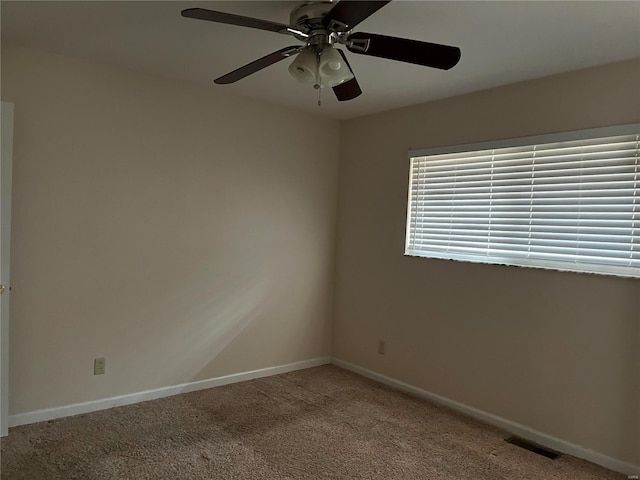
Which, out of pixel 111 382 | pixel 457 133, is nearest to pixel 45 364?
pixel 111 382

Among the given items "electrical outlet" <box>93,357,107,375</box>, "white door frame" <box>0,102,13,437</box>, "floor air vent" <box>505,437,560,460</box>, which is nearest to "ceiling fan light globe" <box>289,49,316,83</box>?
"white door frame" <box>0,102,13,437</box>

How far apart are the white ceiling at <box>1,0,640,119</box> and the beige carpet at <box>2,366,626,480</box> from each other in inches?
91.8

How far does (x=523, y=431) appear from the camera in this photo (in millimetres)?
3076

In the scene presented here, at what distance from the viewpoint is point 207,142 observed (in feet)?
11.9

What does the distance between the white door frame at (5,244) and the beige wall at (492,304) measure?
8.74 feet

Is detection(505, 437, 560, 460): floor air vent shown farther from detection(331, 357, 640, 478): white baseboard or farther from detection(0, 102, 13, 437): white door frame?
detection(0, 102, 13, 437): white door frame

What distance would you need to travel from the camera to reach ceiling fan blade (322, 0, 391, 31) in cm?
159

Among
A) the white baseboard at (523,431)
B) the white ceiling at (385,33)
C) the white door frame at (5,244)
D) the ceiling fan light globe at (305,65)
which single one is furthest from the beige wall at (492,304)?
the white door frame at (5,244)

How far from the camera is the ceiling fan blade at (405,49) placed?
1846 millimetres

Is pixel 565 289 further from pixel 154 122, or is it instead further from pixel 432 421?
pixel 154 122

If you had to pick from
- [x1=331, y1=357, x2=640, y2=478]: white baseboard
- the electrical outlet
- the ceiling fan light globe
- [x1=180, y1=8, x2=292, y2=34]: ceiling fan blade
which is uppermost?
[x1=180, y1=8, x2=292, y2=34]: ceiling fan blade

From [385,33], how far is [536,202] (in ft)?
4.84

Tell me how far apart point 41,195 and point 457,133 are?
288 centimetres

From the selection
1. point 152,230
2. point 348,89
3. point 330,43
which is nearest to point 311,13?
point 330,43
